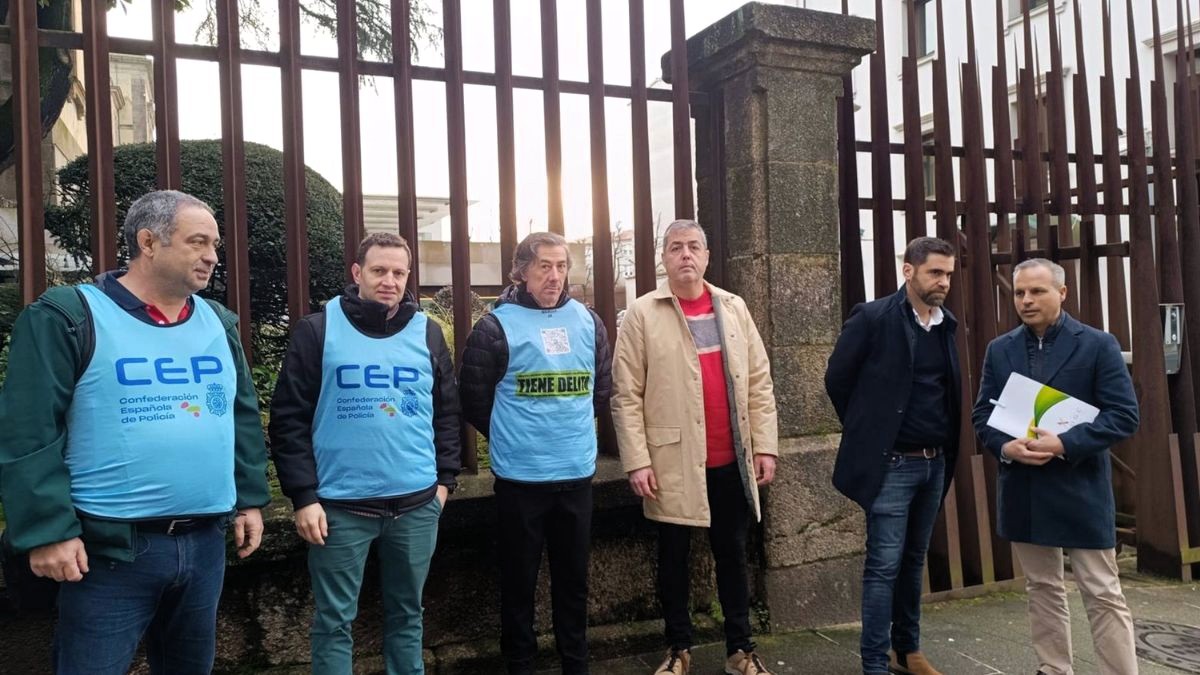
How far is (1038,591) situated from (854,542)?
99 centimetres

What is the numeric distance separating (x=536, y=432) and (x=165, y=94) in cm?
192

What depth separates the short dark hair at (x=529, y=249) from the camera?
3.40 meters

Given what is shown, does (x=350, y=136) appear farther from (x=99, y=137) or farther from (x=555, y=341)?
(x=555, y=341)

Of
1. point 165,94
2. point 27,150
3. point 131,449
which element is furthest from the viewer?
point 165,94

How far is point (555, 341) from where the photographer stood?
11.1 feet

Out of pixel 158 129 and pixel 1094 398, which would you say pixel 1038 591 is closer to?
pixel 1094 398

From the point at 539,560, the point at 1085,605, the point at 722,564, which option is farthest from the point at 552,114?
the point at 1085,605

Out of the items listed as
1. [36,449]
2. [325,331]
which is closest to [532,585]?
[325,331]

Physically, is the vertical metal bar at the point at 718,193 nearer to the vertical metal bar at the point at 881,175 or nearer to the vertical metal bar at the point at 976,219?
the vertical metal bar at the point at 881,175

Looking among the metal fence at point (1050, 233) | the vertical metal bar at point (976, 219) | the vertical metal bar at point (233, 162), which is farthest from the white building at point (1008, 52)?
the vertical metal bar at point (233, 162)

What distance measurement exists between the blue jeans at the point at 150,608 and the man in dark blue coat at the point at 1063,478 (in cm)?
299

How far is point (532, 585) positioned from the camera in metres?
3.39

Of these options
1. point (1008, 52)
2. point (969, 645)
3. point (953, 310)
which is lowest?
point (969, 645)

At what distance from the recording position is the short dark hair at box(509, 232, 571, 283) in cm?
340
